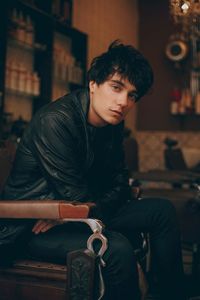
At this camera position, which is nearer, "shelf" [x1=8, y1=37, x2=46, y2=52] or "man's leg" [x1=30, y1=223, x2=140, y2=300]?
"man's leg" [x1=30, y1=223, x2=140, y2=300]

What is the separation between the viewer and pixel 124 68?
198 cm

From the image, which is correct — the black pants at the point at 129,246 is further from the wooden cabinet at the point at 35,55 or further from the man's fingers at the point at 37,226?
the wooden cabinet at the point at 35,55

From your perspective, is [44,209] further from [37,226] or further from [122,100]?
[122,100]

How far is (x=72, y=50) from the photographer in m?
5.86

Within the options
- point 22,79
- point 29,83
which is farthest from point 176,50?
point 22,79

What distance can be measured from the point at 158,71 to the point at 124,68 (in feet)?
19.1

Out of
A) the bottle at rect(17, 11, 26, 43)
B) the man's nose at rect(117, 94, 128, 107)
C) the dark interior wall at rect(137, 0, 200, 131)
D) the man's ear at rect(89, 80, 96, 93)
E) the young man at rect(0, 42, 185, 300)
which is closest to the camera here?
the young man at rect(0, 42, 185, 300)

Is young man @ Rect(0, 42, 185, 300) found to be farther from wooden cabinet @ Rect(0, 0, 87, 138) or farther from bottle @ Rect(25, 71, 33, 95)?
bottle @ Rect(25, 71, 33, 95)

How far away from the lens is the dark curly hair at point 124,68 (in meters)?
1.98

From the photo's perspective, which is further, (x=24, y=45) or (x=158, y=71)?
(x=158, y=71)

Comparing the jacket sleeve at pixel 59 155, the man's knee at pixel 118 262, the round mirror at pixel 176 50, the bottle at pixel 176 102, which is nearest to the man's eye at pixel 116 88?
the jacket sleeve at pixel 59 155

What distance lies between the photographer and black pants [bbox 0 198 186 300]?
1.71m

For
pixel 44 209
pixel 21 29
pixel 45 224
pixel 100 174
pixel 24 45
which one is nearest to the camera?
pixel 44 209

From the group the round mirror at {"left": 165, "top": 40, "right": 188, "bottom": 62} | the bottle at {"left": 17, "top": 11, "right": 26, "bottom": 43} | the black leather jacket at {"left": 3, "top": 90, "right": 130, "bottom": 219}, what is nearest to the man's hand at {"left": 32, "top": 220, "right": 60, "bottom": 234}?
the black leather jacket at {"left": 3, "top": 90, "right": 130, "bottom": 219}
